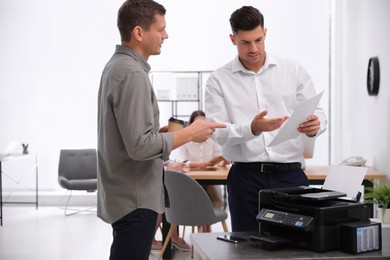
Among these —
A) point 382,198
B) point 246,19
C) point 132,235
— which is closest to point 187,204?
point 382,198

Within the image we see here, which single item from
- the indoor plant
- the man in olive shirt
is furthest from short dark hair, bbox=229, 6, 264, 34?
the indoor plant

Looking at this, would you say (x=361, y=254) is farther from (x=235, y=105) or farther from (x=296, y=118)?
(x=235, y=105)

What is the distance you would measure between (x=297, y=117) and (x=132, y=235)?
0.82 m

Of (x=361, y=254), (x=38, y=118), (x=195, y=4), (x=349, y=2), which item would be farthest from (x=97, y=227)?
(x=361, y=254)

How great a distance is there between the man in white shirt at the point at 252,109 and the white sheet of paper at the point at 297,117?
0.73ft

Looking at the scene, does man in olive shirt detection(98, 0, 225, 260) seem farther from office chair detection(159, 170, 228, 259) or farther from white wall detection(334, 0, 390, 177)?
white wall detection(334, 0, 390, 177)

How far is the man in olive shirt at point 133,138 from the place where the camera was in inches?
85.4

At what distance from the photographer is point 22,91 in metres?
8.91

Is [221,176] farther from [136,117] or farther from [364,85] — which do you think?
[136,117]

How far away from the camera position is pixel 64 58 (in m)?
8.87

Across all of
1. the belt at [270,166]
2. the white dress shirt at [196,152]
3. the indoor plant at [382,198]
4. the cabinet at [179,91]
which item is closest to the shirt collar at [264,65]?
the belt at [270,166]

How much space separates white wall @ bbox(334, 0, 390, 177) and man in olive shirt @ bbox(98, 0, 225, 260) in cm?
362

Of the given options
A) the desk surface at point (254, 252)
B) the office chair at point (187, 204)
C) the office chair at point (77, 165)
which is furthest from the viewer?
the office chair at point (77, 165)

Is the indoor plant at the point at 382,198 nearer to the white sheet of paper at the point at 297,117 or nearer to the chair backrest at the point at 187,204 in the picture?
the chair backrest at the point at 187,204
